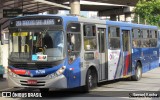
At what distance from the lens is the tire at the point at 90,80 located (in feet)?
46.1

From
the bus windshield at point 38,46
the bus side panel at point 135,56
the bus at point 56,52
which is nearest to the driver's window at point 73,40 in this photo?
the bus at point 56,52

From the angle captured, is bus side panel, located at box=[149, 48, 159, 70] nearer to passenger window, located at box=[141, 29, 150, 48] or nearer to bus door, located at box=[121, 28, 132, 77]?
passenger window, located at box=[141, 29, 150, 48]

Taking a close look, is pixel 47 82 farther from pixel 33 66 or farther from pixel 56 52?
pixel 56 52

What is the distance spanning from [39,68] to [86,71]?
82.1 inches

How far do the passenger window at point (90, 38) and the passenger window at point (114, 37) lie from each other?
4.92 feet

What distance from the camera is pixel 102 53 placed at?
51.0 ft

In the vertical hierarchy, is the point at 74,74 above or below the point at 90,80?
above

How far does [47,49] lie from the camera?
41.7 feet

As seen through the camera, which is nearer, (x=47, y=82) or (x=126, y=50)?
(x=47, y=82)

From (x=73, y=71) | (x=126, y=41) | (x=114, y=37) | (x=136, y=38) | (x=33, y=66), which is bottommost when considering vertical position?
(x=73, y=71)

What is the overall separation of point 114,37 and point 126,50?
1.52m

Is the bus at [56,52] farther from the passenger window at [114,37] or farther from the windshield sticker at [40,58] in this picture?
the passenger window at [114,37]

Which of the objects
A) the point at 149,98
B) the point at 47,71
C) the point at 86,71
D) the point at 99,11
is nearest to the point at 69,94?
the point at 86,71

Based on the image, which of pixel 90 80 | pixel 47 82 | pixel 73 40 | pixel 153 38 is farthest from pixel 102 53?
pixel 153 38
